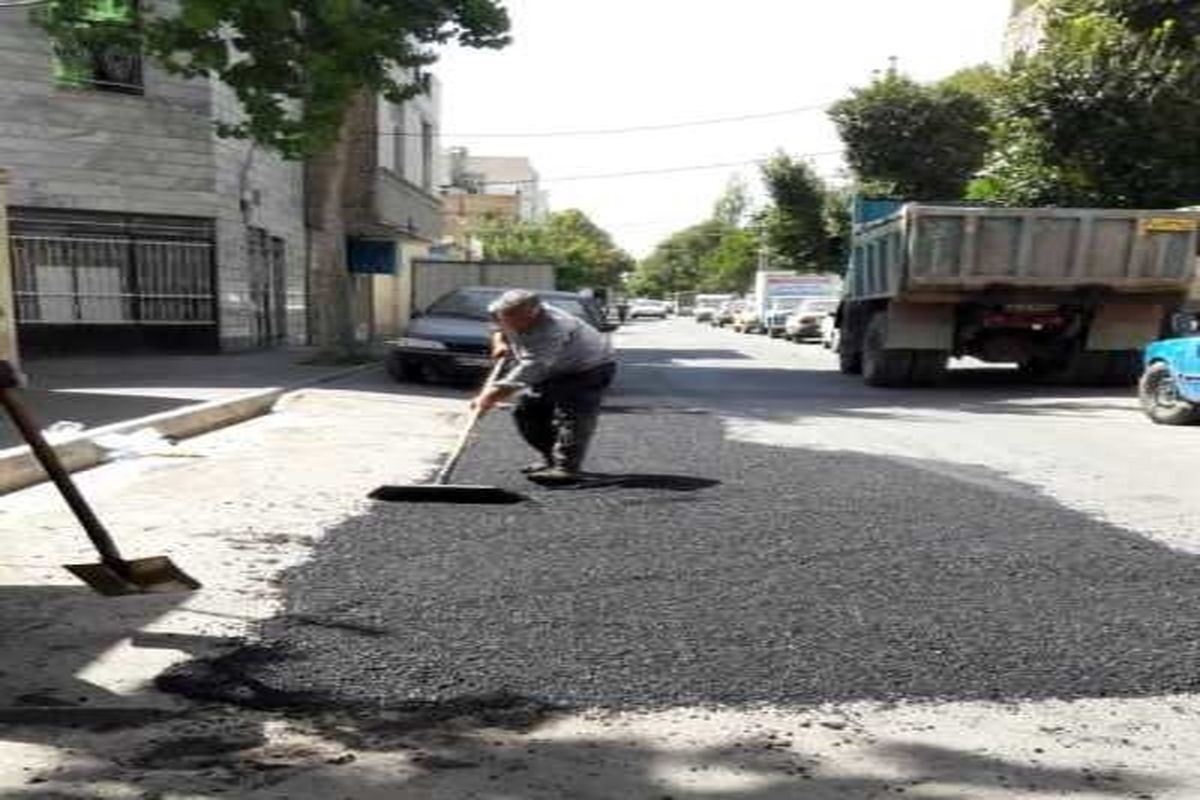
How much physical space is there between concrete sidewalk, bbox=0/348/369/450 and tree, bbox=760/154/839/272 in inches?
952

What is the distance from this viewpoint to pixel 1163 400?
13219 mm

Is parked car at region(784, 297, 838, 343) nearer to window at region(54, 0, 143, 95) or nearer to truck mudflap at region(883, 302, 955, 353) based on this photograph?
truck mudflap at region(883, 302, 955, 353)

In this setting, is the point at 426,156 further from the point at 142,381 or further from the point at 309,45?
the point at 142,381

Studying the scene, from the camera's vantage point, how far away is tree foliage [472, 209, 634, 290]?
70.4 m

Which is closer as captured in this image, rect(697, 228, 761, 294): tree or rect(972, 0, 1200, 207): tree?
rect(972, 0, 1200, 207): tree

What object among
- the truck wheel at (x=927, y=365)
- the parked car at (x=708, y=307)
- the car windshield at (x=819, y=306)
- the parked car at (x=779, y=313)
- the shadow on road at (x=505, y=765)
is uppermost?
the shadow on road at (x=505, y=765)

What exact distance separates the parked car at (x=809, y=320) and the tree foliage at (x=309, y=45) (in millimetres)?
19938

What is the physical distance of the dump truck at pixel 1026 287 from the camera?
16.1 meters

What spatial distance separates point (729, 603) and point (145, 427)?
264 inches

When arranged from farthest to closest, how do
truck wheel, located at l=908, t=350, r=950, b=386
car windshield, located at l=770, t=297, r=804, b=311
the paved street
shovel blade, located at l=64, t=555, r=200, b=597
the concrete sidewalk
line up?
car windshield, located at l=770, t=297, r=804, b=311 < truck wheel, located at l=908, t=350, r=950, b=386 < the concrete sidewalk < shovel blade, located at l=64, t=555, r=200, b=597 < the paved street

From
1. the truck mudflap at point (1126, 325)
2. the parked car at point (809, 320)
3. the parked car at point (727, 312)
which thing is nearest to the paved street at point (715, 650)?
the truck mudflap at point (1126, 325)

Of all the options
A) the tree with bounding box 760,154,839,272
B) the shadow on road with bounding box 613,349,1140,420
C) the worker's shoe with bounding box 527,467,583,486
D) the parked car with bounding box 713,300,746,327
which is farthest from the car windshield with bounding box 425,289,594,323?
the parked car with bounding box 713,300,746,327

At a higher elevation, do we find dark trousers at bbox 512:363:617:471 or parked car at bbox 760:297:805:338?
dark trousers at bbox 512:363:617:471

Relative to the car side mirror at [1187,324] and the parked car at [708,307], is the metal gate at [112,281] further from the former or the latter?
the parked car at [708,307]
